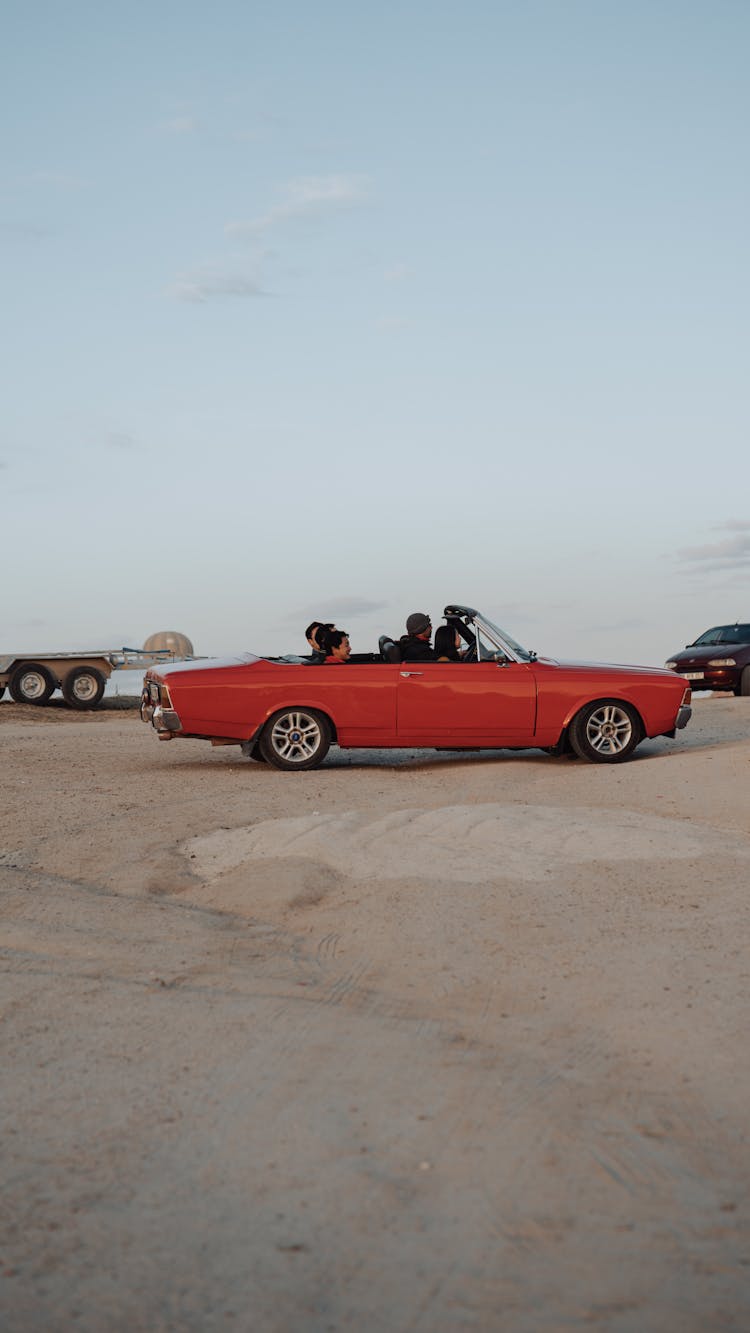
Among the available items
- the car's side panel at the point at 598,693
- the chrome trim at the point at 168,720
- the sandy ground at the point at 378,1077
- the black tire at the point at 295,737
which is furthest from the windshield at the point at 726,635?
the sandy ground at the point at 378,1077

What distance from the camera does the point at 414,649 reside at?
1311 cm

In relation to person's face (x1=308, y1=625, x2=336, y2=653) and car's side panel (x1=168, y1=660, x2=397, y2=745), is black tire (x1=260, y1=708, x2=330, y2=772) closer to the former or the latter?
car's side panel (x1=168, y1=660, x2=397, y2=745)

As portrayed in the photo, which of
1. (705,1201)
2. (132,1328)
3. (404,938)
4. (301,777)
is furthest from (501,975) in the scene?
(301,777)

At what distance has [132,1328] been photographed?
251 cm

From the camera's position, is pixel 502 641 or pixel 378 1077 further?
pixel 502 641

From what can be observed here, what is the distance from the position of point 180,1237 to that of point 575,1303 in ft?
3.01

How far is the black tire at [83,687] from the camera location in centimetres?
2597

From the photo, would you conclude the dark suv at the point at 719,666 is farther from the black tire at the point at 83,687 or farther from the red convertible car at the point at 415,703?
A: the black tire at the point at 83,687

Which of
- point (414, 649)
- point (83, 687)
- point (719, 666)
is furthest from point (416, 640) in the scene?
point (83, 687)

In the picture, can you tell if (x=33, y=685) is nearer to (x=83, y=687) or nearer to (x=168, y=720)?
(x=83, y=687)

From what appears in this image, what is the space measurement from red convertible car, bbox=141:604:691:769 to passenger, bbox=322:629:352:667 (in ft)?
1.09

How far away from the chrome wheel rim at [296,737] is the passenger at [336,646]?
0.73 meters

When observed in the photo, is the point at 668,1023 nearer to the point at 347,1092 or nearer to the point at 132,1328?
the point at 347,1092

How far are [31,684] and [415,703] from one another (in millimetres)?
15068
